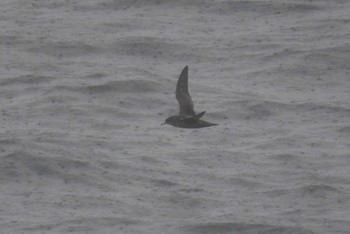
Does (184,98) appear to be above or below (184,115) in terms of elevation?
above

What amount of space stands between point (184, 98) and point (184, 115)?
0.63 meters

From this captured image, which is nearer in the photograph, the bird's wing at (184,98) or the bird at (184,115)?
the bird at (184,115)

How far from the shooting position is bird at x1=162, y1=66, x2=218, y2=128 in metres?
24.6

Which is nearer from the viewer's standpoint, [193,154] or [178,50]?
[193,154]

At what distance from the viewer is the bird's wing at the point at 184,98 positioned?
2520 centimetres

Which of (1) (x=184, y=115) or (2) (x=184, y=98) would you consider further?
(2) (x=184, y=98)

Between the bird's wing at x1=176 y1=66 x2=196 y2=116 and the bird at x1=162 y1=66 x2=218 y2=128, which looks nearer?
the bird at x1=162 y1=66 x2=218 y2=128

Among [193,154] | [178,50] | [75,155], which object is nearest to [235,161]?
[193,154]

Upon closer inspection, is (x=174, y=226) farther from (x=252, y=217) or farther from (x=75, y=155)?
(x=75, y=155)

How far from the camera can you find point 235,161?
97.9 feet

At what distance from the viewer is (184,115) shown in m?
25.0

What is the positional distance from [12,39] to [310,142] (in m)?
8.74

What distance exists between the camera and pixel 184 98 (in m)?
25.6

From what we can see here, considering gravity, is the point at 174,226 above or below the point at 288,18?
below
